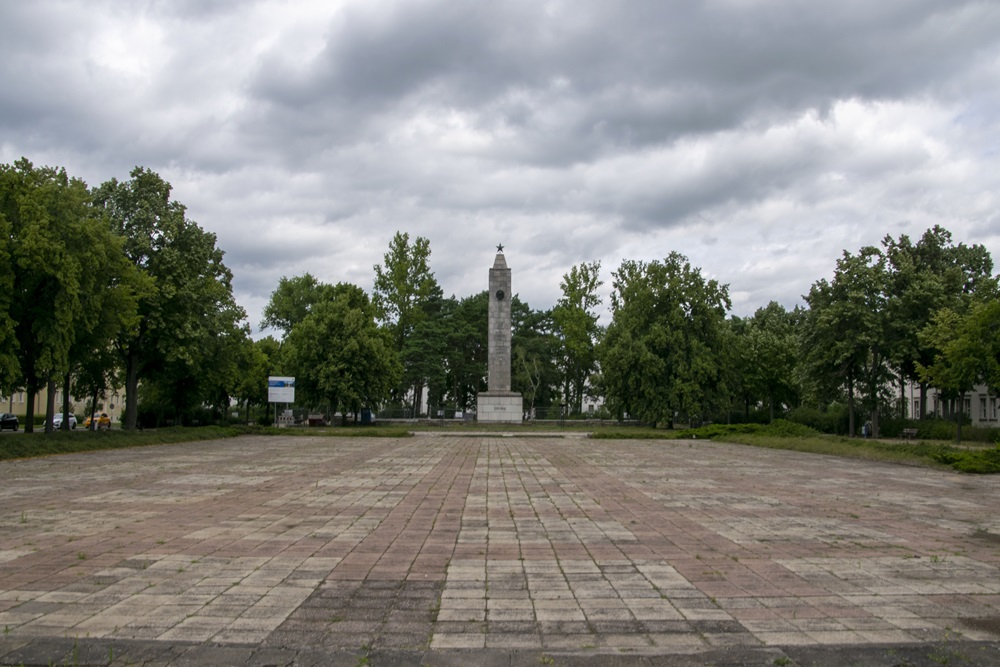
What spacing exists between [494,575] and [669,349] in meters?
42.3

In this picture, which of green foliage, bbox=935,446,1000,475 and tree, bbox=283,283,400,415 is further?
tree, bbox=283,283,400,415

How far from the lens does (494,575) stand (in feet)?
23.2

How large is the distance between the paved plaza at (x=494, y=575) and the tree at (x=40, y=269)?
11518 millimetres

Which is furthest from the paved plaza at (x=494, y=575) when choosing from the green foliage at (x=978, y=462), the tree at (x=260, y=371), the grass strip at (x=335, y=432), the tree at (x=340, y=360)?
the tree at (x=260, y=371)

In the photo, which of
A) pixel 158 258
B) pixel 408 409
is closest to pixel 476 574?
pixel 158 258

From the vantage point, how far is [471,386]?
75750mm

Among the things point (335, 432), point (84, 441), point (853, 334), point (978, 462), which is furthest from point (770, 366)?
point (84, 441)

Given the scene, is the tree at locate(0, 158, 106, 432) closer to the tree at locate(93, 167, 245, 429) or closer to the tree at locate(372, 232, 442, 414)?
the tree at locate(93, 167, 245, 429)

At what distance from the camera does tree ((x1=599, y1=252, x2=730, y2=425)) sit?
46656 millimetres

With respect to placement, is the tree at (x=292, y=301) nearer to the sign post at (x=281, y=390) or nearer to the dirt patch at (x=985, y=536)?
the sign post at (x=281, y=390)

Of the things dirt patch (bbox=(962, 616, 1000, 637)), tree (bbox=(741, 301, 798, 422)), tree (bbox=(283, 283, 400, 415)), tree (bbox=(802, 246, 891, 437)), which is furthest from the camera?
tree (bbox=(283, 283, 400, 415))

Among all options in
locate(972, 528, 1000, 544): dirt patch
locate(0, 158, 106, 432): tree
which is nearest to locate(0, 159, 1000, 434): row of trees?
locate(0, 158, 106, 432): tree

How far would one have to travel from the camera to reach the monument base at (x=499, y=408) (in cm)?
5391

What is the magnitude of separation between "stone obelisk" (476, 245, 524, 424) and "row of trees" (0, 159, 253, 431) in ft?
58.1
